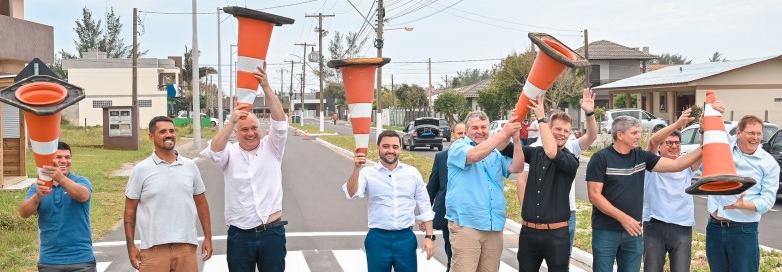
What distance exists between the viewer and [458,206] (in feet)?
21.2

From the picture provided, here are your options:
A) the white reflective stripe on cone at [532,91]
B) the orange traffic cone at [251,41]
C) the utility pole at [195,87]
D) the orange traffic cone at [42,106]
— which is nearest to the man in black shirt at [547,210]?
the white reflective stripe on cone at [532,91]

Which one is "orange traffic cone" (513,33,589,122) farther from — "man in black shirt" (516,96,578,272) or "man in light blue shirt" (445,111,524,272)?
"man in light blue shirt" (445,111,524,272)

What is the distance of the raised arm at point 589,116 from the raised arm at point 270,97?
2.41 metres

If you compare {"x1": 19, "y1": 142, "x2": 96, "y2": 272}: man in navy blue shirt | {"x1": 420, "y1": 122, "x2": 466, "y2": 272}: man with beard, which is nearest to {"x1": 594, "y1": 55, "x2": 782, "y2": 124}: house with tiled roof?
{"x1": 420, "y1": 122, "x2": 466, "y2": 272}: man with beard

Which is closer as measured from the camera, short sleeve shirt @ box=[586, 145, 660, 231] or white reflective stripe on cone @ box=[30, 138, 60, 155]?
white reflective stripe on cone @ box=[30, 138, 60, 155]

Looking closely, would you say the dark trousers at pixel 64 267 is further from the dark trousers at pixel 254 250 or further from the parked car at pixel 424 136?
the parked car at pixel 424 136

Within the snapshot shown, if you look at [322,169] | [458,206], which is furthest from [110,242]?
[322,169]

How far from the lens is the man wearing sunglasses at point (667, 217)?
6.81m

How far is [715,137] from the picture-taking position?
5.68 m

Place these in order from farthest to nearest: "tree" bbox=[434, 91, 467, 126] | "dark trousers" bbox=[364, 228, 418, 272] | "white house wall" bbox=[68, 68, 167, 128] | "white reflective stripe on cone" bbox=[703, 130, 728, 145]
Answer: "white house wall" bbox=[68, 68, 167, 128] < "tree" bbox=[434, 91, 467, 126] < "dark trousers" bbox=[364, 228, 418, 272] < "white reflective stripe on cone" bbox=[703, 130, 728, 145]

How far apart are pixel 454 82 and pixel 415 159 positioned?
3118 inches

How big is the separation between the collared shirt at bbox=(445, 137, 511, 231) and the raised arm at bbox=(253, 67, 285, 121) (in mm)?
1440

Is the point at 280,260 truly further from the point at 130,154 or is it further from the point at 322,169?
the point at 130,154

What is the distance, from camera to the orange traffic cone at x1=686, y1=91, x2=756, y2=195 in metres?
5.38
